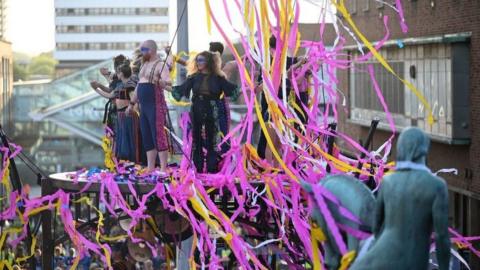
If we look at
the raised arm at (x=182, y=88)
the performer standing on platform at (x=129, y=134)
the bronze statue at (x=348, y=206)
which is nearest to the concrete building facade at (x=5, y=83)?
the performer standing on platform at (x=129, y=134)

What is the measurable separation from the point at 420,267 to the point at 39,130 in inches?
2088

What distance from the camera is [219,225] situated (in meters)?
10.2

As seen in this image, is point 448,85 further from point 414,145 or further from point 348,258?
point 414,145

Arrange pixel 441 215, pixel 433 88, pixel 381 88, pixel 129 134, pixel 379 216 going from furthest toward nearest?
1. pixel 381 88
2. pixel 433 88
3. pixel 129 134
4. pixel 379 216
5. pixel 441 215

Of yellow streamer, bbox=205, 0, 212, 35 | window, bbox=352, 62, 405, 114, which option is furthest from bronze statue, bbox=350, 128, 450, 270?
window, bbox=352, 62, 405, 114

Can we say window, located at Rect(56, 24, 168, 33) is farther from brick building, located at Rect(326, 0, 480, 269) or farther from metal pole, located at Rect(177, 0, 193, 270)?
metal pole, located at Rect(177, 0, 193, 270)

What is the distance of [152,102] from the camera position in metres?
11.6

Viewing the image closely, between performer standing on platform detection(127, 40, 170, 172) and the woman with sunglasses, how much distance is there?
1.03 ft

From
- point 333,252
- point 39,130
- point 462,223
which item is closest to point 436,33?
point 462,223

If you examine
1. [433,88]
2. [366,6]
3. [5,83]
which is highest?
[366,6]

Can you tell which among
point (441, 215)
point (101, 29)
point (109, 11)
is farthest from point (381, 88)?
point (101, 29)

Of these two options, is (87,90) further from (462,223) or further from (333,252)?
(333,252)

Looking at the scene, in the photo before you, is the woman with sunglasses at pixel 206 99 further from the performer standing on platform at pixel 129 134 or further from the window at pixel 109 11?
the window at pixel 109 11

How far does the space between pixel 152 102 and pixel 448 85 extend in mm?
15017
